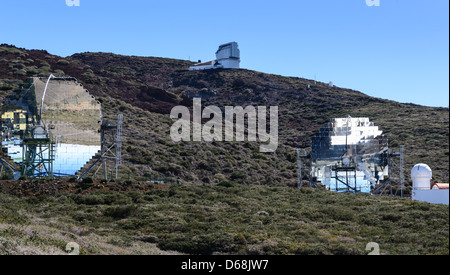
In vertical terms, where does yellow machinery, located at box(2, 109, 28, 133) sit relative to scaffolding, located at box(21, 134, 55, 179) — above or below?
above

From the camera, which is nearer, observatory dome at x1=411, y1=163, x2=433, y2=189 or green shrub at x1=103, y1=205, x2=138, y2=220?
green shrub at x1=103, y1=205, x2=138, y2=220

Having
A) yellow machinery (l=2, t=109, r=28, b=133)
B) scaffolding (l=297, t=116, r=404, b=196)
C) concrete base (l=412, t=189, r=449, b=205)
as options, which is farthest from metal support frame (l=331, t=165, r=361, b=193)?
yellow machinery (l=2, t=109, r=28, b=133)

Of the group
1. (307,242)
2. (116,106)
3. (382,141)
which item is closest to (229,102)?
(116,106)

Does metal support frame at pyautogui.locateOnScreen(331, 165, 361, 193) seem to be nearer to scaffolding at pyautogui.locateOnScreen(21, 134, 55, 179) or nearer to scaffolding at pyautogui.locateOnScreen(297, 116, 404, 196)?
scaffolding at pyautogui.locateOnScreen(297, 116, 404, 196)

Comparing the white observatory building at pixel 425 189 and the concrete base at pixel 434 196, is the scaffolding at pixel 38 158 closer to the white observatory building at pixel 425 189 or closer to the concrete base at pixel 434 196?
the white observatory building at pixel 425 189

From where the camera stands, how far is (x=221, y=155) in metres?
69.2

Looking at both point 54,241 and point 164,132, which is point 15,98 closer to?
point 54,241

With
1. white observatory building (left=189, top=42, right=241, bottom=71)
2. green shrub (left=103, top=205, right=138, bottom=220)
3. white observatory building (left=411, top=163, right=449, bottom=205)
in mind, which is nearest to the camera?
green shrub (left=103, top=205, right=138, bottom=220)

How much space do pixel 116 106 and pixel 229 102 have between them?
3047 cm

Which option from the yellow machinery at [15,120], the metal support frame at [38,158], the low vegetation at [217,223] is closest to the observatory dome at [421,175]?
the low vegetation at [217,223]

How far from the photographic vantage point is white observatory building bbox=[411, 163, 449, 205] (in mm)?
40219

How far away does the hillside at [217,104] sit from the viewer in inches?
2539

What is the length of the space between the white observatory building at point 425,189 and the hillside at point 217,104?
20964mm

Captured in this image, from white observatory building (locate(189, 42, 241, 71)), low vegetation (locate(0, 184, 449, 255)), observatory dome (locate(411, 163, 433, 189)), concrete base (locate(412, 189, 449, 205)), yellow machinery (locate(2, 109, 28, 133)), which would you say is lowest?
low vegetation (locate(0, 184, 449, 255))
